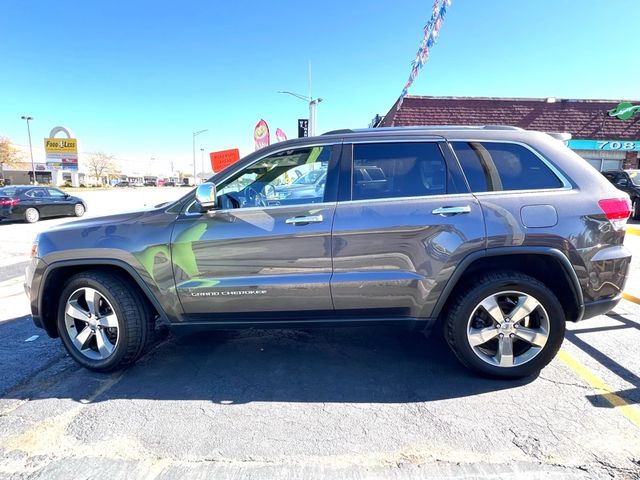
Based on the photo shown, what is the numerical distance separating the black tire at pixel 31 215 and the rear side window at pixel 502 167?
53.0ft

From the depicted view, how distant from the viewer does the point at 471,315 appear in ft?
9.57

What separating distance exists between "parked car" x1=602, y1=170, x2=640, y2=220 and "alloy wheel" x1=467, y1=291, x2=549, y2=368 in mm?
13453

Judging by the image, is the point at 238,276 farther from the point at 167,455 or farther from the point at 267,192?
the point at 167,455

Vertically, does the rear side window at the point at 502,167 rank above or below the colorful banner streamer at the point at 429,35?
below

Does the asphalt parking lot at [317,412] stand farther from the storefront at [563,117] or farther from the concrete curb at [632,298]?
the storefront at [563,117]

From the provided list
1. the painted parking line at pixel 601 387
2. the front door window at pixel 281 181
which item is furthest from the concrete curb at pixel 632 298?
the front door window at pixel 281 181

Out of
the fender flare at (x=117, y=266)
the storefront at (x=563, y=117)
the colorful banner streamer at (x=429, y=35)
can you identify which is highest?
the colorful banner streamer at (x=429, y=35)

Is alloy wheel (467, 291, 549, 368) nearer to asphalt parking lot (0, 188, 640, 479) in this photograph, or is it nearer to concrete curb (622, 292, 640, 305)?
asphalt parking lot (0, 188, 640, 479)

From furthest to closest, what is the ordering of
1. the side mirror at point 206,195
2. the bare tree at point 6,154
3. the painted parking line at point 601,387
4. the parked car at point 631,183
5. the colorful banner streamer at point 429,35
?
the bare tree at point 6,154 < the parked car at point 631,183 < the colorful banner streamer at point 429,35 < the side mirror at point 206,195 < the painted parking line at point 601,387

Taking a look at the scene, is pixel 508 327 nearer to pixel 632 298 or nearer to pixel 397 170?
pixel 397 170

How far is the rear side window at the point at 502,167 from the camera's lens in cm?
292

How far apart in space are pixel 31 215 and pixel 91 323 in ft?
46.9

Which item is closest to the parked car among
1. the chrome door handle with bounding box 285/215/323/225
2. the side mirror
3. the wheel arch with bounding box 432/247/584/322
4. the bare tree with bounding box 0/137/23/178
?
the wheel arch with bounding box 432/247/584/322

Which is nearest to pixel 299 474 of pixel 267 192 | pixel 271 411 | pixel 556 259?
pixel 271 411
